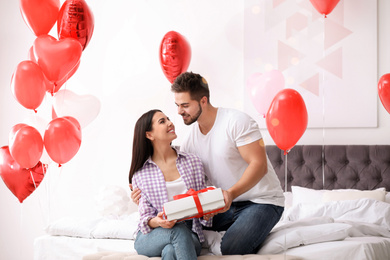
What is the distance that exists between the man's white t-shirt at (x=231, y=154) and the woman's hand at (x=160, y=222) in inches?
18.0

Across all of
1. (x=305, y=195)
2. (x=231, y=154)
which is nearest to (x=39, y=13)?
(x=231, y=154)

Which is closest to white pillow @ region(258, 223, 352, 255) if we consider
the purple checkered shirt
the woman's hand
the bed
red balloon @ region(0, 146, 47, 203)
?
the bed

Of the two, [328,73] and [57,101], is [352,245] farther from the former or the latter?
[57,101]

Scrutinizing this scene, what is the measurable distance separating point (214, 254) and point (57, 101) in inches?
68.9

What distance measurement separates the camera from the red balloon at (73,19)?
3193 mm

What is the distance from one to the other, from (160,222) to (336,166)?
1.89 metres

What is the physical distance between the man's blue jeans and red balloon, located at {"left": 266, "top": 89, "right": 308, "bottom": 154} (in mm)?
508

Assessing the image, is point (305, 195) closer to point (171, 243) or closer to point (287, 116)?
point (287, 116)

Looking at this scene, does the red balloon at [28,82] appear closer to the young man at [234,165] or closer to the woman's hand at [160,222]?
the young man at [234,165]

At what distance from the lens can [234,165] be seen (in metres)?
2.57

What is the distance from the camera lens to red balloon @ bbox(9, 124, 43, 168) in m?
2.91

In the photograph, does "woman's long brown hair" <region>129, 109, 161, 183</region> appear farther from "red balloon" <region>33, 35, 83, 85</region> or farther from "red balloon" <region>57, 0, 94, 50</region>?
"red balloon" <region>57, 0, 94, 50</region>

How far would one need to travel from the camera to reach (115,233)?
303cm

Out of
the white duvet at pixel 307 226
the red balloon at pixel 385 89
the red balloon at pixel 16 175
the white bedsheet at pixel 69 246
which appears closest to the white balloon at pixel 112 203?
the white duvet at pixel 307 226
